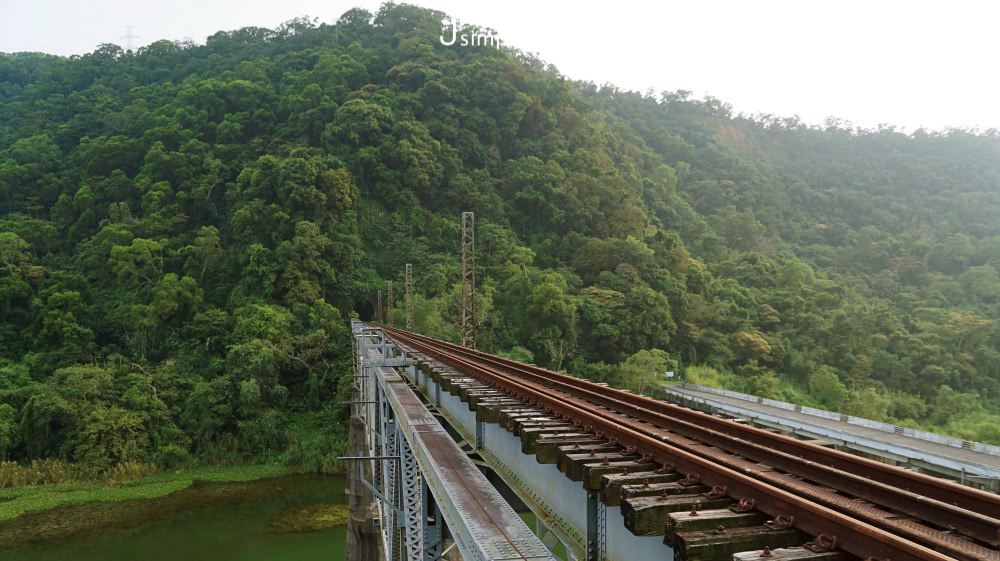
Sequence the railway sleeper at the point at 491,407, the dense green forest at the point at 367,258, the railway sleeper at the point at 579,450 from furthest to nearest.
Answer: the dense green forest at the point at 367,258
the railway sleeper at the point at 491,407
the railway sleeper at the point at 579,450

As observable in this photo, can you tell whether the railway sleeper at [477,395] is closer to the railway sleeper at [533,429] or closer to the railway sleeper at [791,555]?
the railway sleeper at [533,429]

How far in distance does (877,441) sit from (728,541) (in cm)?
1653

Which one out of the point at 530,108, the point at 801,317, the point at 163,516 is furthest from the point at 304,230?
the point at 801,317

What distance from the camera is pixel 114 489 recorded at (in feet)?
93.6

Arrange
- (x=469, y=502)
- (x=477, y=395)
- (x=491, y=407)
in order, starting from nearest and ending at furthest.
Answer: (x=469, y=502), (x=491, y=407), (x=477, y=395)

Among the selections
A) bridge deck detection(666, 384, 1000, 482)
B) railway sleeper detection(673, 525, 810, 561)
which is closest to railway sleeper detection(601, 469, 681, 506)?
railway sleeper detection(673, 525, 810, 561)

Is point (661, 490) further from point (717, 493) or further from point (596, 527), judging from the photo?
point (596, 527)

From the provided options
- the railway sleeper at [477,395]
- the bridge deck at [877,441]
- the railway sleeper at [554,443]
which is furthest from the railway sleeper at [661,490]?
the bridge deck at [877,441]

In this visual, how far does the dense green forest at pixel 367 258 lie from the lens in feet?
115

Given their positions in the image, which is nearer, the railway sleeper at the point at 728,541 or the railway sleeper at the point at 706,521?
the railway sleeper at the point at 728,541

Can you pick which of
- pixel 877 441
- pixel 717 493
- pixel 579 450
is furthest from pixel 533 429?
pixel 877 441

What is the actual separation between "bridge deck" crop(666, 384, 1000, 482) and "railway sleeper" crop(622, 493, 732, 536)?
13.0 m

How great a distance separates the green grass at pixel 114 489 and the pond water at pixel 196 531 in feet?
2.61

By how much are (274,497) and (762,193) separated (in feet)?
250
